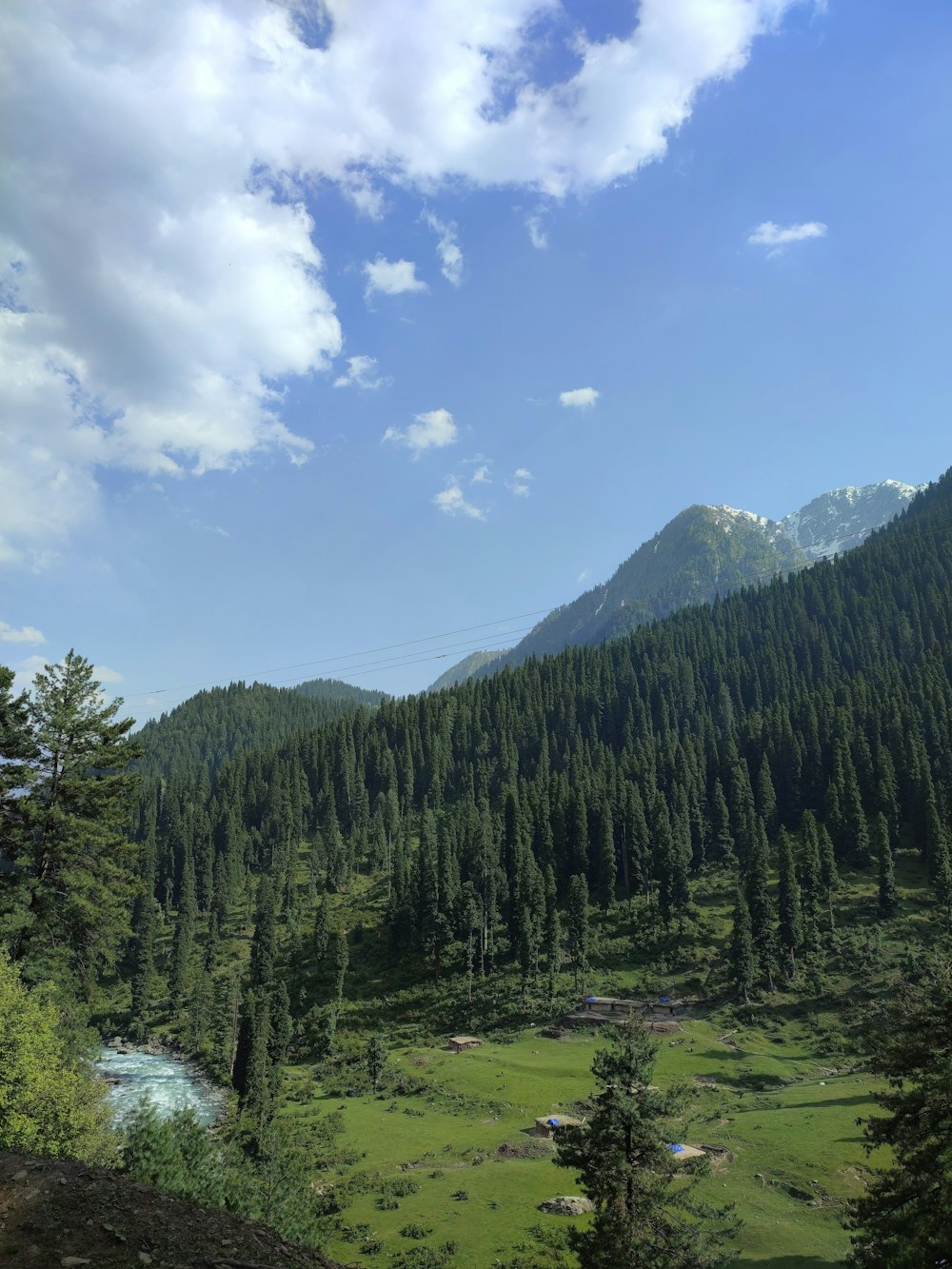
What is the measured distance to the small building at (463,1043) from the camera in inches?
3524

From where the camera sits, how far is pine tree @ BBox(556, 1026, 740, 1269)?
2427 cm

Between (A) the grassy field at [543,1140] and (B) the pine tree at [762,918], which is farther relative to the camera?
(B) the pine tree at [762,918]

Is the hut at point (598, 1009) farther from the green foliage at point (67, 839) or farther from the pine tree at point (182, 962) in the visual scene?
the green foliage at point (67, 839)

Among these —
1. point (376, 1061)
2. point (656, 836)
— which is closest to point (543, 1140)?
point (376, 1061)

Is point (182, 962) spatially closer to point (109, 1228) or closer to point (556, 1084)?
point (556, 1084)

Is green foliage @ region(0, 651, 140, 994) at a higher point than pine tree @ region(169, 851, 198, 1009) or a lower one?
higher

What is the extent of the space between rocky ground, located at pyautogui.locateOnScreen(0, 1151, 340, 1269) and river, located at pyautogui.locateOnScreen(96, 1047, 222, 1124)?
6048 centimetres

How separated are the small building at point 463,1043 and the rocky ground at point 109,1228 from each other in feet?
253

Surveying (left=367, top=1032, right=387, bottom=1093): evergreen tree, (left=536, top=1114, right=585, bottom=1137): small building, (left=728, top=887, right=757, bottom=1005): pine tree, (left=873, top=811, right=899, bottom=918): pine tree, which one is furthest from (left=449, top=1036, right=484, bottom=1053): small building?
(left=873, top=811, right=899, bottom=918): pine tree

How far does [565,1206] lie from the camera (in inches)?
1704

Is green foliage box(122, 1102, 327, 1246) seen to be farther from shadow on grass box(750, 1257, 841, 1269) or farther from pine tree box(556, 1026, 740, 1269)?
shadow on grass box(750, 1257, 841, 1269)

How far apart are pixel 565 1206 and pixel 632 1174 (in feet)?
78.1

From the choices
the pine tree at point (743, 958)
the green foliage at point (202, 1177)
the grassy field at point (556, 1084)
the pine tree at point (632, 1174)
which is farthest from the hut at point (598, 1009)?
the pine tree at point (632, 1174)

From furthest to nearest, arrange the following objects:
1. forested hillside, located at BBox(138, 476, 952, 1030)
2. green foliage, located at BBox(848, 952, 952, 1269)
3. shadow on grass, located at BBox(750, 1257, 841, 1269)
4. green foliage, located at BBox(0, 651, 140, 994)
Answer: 1. forested hillside, located at BBox(138, 476, 952, 1030)
2. shadow on grass, located at BBox(750, 1257, 841, 1269)
3. green foliage, located at BBox(0, 651, 140, 994)
4. green foliage, located at BBox(848, 952, 952, 1269)
